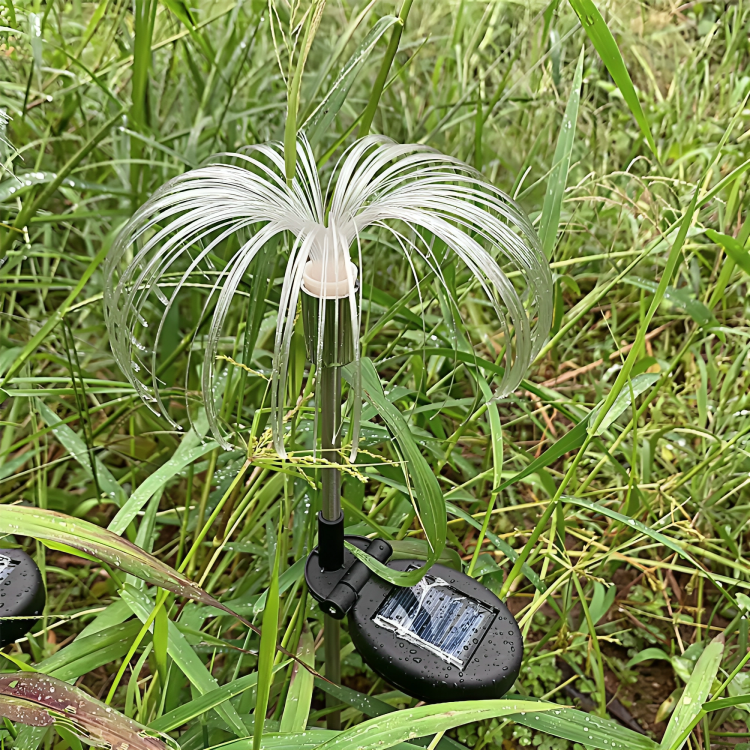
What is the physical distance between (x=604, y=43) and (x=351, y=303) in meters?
0.36

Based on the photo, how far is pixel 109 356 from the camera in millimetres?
1285

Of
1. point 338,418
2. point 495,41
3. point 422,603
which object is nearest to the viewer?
point 338,418

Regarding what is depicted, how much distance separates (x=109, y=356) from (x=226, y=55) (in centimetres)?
58

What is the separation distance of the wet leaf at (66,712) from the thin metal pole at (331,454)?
0.80ft

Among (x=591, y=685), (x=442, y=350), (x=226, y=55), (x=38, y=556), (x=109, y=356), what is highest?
(x=226, y=55)

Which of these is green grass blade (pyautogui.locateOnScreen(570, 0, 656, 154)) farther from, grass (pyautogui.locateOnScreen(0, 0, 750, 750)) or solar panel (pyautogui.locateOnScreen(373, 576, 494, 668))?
solar panel (pyautogui.locateOnScreen(373, 576, 494, 668))

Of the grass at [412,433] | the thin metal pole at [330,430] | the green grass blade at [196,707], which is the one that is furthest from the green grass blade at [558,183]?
the green grass blade at [196,707]

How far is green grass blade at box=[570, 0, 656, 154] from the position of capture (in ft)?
2.15

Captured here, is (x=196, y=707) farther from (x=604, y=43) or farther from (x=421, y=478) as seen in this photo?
(x=604, y=43)

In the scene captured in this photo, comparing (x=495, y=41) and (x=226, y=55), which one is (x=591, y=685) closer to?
(x=226, y=55)

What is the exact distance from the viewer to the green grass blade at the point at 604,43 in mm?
656

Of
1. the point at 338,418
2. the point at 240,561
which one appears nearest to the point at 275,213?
the point at 338,418

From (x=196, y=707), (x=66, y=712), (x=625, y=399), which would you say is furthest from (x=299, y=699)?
(x=625, y=399)

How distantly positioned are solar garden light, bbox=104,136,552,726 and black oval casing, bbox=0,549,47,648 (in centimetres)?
28
